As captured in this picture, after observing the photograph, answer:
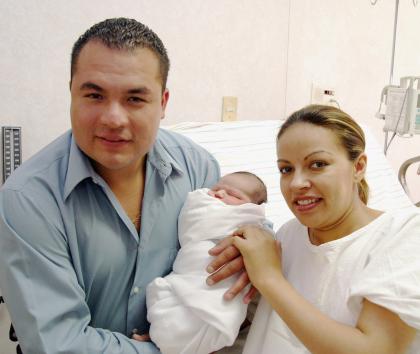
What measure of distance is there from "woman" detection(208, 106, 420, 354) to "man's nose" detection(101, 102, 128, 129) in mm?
407

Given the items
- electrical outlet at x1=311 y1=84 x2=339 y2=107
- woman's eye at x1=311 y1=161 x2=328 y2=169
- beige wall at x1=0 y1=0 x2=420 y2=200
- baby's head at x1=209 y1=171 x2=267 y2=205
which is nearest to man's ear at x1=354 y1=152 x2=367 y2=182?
woman's eye at x1=311 y1=161 x2=328 y2=169

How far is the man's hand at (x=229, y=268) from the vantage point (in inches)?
40.7

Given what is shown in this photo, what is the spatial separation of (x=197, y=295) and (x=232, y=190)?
0.38 meters

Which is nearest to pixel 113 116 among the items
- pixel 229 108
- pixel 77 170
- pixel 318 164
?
pixel 77 170

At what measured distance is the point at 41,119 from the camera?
1657 millimetres

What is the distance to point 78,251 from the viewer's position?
1.08 metres

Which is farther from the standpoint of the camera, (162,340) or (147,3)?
(147,3)

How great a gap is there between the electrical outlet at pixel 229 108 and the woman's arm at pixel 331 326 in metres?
1.34

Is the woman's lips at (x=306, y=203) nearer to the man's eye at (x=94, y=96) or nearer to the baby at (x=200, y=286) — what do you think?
the baby at (x=200, y=286)

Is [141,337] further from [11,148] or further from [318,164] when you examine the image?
[11,148]

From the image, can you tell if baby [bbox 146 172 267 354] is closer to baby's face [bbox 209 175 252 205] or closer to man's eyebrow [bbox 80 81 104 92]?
baby's face [bbox 209 175 252 205]

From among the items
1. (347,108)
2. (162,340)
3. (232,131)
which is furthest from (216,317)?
(347,108)

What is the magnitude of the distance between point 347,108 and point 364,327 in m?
2.31

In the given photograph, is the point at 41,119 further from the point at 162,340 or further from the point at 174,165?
the point at 162,340
